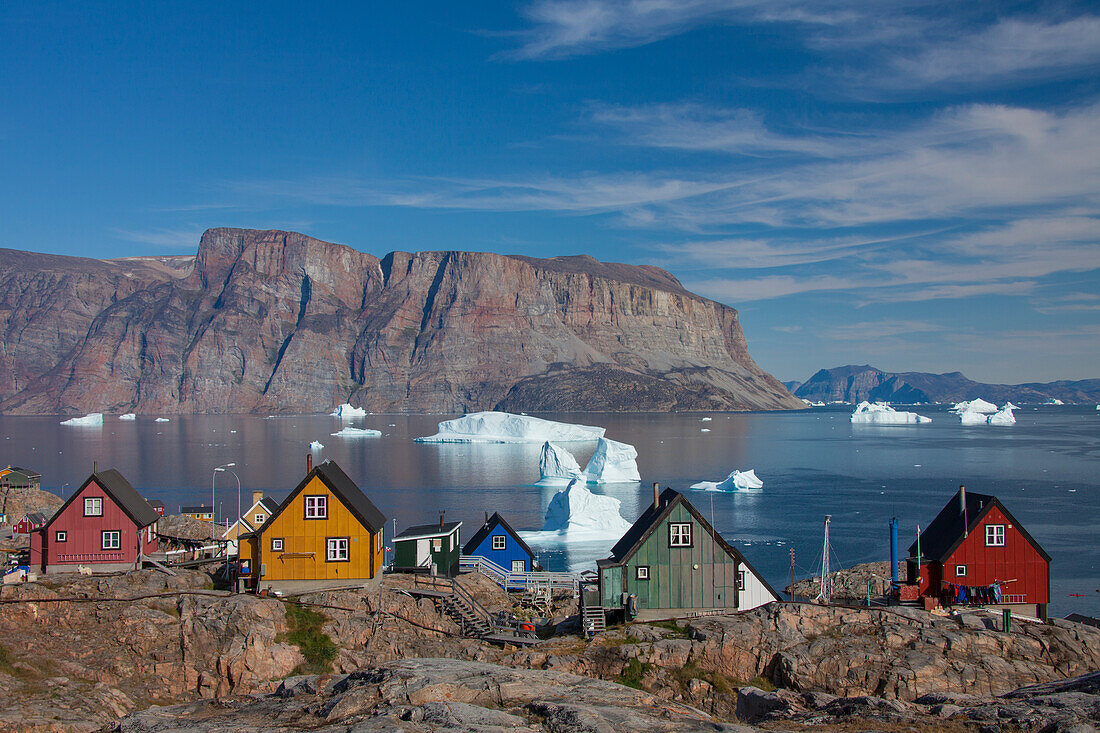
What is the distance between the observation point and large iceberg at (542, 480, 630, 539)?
62.3 metres

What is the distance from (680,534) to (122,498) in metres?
23.5

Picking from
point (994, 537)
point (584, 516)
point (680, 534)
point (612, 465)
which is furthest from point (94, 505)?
point (612, 465)

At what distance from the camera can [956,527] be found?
1160 inches

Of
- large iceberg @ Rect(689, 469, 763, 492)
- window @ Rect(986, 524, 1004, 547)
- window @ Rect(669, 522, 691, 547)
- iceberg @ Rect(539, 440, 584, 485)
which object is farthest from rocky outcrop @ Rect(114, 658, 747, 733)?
iceberg @ Rect(539, 440, 584, 485)

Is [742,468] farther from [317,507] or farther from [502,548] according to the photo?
[317,507]

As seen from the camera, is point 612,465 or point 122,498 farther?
point 612,465

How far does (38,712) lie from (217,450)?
5474 inches

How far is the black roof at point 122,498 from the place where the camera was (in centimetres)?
3341

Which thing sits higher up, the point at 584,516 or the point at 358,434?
the point at 358,434

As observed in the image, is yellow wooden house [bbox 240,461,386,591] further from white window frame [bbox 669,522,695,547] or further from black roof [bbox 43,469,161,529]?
white window frame [bbox 669,522,695,547]

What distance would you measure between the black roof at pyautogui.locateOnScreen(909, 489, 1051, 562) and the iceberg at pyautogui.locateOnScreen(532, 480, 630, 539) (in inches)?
1304

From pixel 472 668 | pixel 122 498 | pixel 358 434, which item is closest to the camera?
pixel 472 668

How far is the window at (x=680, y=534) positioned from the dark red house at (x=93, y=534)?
2198cm

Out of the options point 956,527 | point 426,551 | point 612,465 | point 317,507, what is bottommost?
point 612,465
